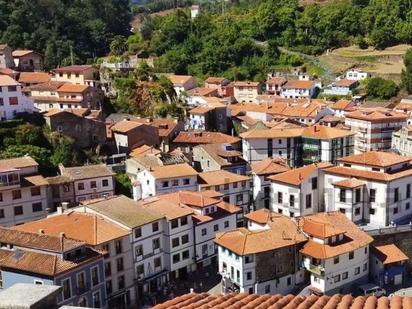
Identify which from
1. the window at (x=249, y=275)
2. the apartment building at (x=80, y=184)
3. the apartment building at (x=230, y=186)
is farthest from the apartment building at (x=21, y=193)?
the window at (x=249, y=275)

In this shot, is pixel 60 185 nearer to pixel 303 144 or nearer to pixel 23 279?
pixel 23 279

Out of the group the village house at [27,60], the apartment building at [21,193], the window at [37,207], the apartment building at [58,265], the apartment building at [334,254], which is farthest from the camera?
the village house at [27,60]

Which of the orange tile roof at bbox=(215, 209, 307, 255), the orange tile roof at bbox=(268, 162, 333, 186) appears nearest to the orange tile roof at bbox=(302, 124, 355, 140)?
the orange tile roof at bbox=(268, 162, 333, 186)

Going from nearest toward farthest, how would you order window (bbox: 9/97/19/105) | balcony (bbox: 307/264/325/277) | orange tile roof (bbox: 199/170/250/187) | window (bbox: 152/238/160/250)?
balcony (bbox: 307/264/325/277), window (bbox: 152/238/160/250), orange tile roof (bbox: 199/170/250/187), window (bbox: 9/97/19/105)

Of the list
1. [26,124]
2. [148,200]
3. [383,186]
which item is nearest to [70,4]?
[26,124]

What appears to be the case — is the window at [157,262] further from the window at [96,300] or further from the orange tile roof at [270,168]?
the orange tile roof at [270,168]

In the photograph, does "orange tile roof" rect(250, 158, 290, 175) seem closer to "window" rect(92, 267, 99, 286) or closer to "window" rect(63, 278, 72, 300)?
"window" rect(92, 267, 99, 286)

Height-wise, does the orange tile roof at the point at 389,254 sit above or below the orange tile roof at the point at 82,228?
below
